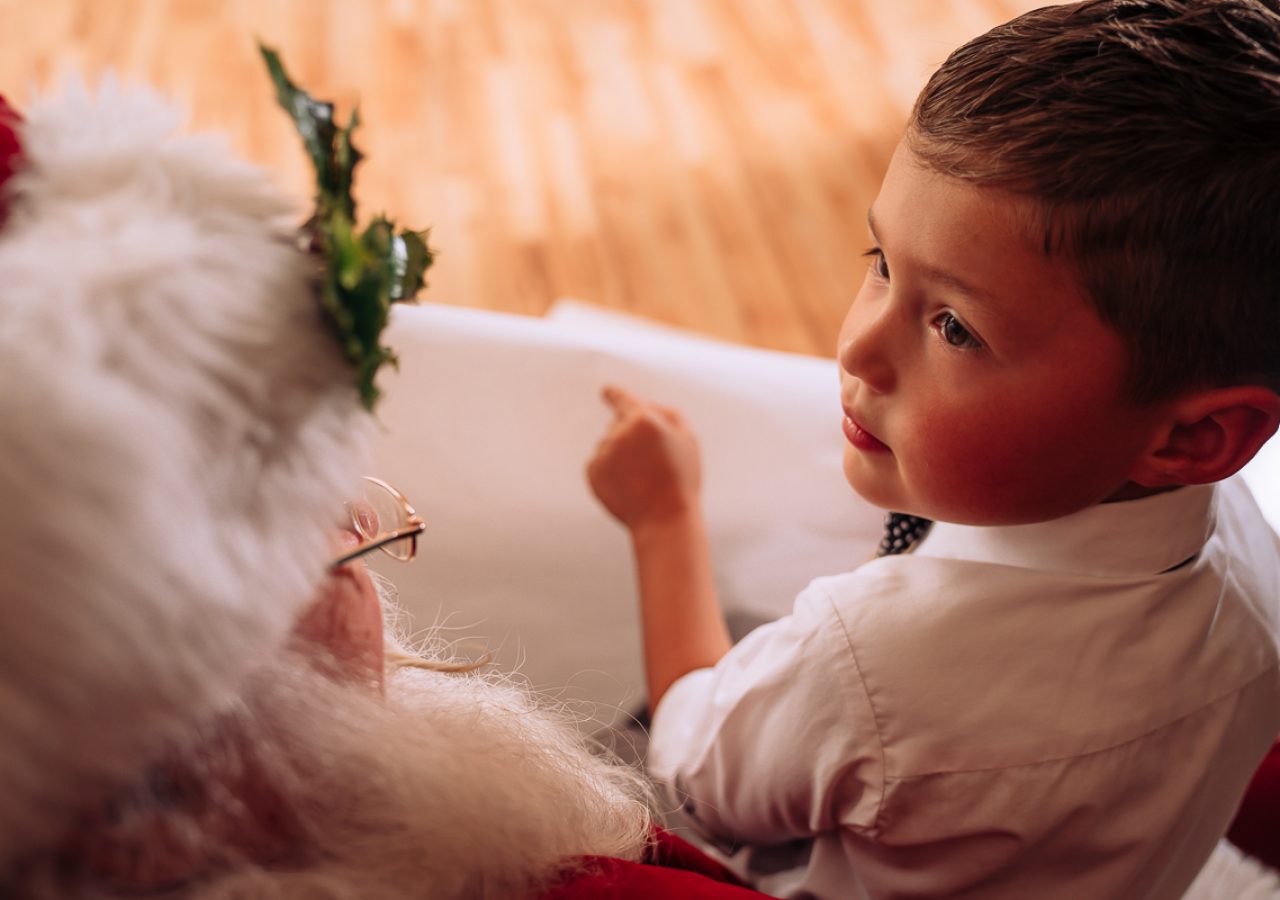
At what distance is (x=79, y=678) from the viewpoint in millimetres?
338

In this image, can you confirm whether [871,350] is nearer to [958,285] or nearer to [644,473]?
[958,285]

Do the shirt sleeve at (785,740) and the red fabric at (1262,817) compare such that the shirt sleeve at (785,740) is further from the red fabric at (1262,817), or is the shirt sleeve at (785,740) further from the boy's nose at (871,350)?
the red fabric at (1262,817)

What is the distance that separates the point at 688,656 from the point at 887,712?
0.83 ft

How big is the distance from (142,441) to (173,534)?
32 mm

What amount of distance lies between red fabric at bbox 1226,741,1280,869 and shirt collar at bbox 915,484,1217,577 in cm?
37

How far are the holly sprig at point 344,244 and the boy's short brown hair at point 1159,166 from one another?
1.23 ft

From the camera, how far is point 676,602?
0.95 metres

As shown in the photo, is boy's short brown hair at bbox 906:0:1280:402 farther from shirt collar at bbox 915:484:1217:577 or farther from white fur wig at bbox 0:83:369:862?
white fur wig at bbox 0:83:369:862

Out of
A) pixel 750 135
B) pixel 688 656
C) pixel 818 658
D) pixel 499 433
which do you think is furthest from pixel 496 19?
pixel 818 658

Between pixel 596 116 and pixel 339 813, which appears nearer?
pixel 339 813

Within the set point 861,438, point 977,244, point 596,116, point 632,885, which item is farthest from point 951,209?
point 596,116

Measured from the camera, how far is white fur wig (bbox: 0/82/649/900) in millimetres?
332

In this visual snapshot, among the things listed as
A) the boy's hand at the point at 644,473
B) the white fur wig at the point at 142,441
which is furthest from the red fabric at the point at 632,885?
the boy's hand at the point at 644,473

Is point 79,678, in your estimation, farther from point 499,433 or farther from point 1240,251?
point 499,433
